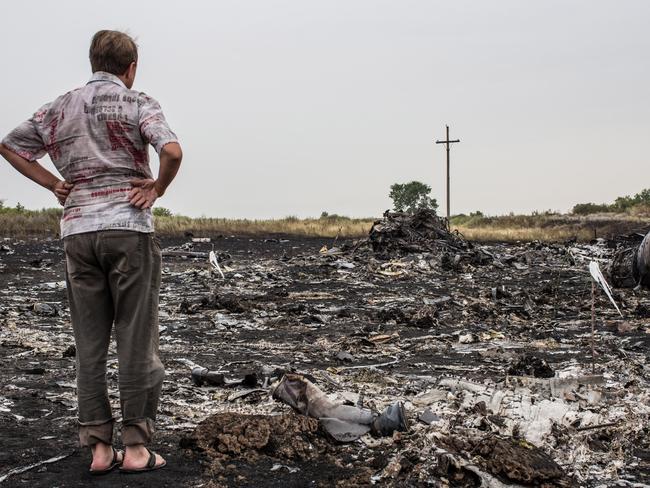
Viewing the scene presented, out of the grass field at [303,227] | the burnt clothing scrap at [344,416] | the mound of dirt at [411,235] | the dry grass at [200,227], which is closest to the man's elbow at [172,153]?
the burnt clothing scrap at [344,416]

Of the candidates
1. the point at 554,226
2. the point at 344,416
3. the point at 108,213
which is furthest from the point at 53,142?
the point at 554,226

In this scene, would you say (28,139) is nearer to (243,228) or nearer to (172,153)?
(172,153)

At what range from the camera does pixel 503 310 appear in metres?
9.90

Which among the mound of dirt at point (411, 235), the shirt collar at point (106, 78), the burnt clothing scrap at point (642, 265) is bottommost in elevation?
the burnt clothing scrap at point (642, 265)

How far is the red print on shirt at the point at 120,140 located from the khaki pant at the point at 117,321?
0.35 metres

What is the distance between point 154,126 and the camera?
2.96m

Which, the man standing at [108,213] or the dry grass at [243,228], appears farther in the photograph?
the dry grass at [243,228]

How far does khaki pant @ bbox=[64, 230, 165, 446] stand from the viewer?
300 centimetres

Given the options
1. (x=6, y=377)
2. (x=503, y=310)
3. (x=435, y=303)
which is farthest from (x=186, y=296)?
(x=6, y=377)

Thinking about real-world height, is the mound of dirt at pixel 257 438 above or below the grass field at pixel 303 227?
below

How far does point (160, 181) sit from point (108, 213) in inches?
10.1

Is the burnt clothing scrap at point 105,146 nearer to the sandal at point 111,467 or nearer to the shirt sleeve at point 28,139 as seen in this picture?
the shirt sleeve at point 28,139

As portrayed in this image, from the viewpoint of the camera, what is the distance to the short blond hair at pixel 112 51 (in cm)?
302

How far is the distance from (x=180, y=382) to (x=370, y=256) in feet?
38.3
